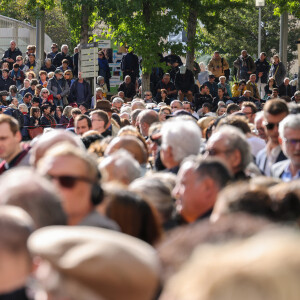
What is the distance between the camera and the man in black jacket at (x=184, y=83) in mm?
24016

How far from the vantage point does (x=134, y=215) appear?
4055 mm

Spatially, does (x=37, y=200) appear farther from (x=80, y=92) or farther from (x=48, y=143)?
(x=80, y=92)

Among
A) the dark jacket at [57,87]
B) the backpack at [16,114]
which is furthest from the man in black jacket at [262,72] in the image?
the backpack at [16,114]

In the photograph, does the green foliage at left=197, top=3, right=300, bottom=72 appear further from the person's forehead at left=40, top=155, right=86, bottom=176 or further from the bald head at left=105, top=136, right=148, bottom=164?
the person's forehead at left=40, top=155, right=86, bottom=176

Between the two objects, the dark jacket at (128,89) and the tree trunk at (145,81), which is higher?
the tree trunk at (145,81)

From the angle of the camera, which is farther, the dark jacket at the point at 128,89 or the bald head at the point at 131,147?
the dark jacket at the point at 128,89

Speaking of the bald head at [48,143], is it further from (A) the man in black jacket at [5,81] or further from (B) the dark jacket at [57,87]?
(A) the man in black jacket at [5,81]

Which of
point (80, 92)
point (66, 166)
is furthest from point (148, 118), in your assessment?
point (80, 92)

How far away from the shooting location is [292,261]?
155 cm

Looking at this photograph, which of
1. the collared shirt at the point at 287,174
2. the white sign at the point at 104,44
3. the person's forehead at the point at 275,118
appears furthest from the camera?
the white sign at the point at 104,44

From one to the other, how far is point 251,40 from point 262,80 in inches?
1036

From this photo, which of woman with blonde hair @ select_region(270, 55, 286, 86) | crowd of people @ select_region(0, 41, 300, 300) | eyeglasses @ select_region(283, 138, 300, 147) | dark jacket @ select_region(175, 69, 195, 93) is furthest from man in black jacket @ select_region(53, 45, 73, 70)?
eyeglasses @ select_region(283, 138, 300, 147)

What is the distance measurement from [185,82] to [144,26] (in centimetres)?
196

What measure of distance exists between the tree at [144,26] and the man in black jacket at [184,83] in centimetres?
82
